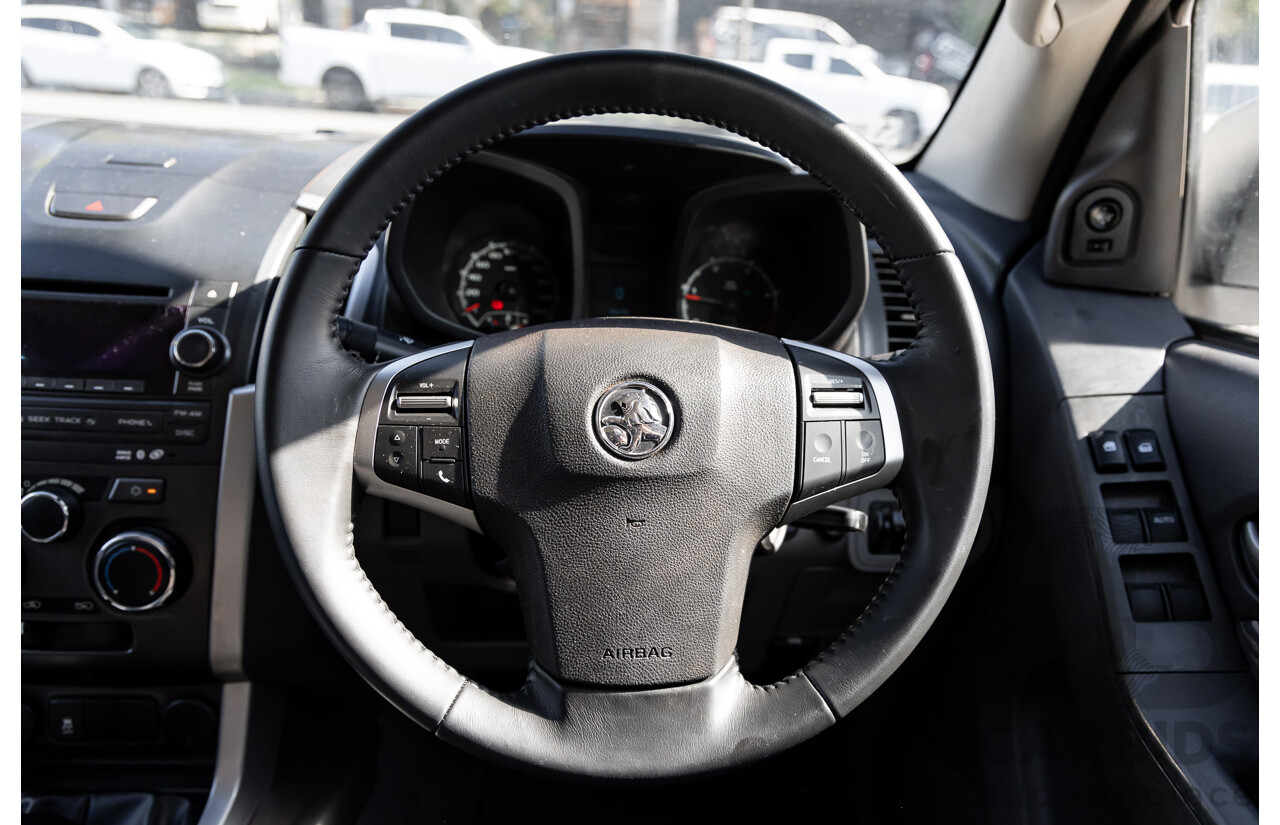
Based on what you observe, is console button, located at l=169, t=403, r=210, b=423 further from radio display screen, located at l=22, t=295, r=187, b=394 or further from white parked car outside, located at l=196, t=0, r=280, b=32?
white parked car outside, located at l=196, t=0, r=280, b=32

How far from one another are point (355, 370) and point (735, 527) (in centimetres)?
46

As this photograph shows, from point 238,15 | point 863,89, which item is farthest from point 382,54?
point 863,89

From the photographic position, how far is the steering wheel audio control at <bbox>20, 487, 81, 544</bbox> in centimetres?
125

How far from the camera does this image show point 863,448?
1037 millimetres

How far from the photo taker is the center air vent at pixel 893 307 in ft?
5.24

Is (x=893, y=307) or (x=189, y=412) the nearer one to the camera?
(x=189, y=412)

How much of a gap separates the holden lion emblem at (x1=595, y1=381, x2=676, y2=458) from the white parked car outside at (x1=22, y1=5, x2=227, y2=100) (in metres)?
1.24

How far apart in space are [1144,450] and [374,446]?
117cm

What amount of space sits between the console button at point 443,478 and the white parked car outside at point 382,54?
0.85 metres

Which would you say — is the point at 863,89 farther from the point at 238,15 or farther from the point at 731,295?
the point at 238,15

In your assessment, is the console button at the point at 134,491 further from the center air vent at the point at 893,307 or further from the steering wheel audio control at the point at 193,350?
the center air vent at the point at 893,307

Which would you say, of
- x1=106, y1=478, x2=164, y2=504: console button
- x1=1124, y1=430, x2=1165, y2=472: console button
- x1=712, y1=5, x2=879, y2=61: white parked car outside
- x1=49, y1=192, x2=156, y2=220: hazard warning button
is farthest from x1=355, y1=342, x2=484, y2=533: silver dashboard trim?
x1=1124, y1=430, x2=1165, y2=472: console button

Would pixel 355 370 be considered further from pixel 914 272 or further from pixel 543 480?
pixel 914 272

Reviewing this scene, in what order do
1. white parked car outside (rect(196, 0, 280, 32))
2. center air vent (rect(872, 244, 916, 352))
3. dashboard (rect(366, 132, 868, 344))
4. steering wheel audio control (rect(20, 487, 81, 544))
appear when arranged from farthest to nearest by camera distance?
1. white parked car outside (rect(196, 0, 280, 32))
2. center air vent (rect(872, 244, 916, 352))
3. dashboard (rect(366, 132, 868, 344))
4. steering wheel audio control (rect(20, 487, 81, 544))
